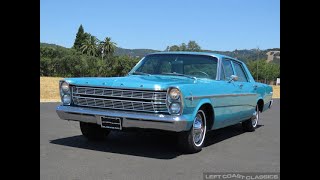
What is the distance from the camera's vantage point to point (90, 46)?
11369 centimetres

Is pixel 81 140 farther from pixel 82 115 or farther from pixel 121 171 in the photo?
pixel 121 171

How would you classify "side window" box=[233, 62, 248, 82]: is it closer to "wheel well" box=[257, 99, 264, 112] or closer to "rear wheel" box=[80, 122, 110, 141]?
"wheel well" box=[257, 99, 264, 112]

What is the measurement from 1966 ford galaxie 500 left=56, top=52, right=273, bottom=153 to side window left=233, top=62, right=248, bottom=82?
358 millimetres

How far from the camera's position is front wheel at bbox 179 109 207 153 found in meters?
6.27

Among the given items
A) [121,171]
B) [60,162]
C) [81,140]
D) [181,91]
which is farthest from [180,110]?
[81,140]

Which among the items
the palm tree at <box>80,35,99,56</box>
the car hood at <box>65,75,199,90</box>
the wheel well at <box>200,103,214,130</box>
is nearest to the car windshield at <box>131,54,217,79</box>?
the wheel well at <box>200,103,214,130</box>

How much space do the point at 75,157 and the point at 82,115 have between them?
76 centimetres

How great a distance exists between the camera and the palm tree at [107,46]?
117 m

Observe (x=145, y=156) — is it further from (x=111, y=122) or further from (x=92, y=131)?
(x=92, y=131)

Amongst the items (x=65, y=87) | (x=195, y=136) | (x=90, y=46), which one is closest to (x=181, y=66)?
(x=195, y=136)

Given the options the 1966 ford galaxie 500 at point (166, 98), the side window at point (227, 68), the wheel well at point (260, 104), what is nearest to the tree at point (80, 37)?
the wheel well at point (260, 104)

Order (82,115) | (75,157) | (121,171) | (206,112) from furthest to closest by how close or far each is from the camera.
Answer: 1. (206,112)
2. (82,115)
3. (75,157)
4. (121,171)

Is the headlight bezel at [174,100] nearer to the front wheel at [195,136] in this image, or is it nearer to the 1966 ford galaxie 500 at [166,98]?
the 1966 ford galaxie 500 at [166,98]

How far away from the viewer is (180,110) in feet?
19.4
